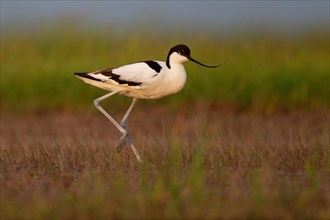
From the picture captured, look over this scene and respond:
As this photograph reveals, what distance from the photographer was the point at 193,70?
12742 millimetres

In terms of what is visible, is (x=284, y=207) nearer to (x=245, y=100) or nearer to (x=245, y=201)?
(x=245, y=201)

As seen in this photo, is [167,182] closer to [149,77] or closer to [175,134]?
[149,77]

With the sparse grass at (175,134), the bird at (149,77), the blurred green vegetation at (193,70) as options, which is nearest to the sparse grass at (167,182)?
the sparse grass at (175,134)

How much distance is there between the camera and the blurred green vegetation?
40.5 ft

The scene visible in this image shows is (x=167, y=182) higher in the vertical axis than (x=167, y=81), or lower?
lower

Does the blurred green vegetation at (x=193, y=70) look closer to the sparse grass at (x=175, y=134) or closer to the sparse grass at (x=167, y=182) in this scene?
the sparse grass at (x=175, y=134)

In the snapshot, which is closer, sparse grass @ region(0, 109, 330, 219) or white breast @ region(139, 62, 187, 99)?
sparse grass @ region(0, 109, 330, 219)

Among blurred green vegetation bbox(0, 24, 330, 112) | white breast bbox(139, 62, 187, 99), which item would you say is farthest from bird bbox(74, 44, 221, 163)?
blurred green vegetation bbox(0, 24, 330, 112)

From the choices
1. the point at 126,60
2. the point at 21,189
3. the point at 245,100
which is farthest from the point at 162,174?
the point at 126,60

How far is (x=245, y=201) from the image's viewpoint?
4668 mm

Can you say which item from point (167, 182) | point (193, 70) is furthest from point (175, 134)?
point (167, 182)

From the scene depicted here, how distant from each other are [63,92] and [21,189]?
7140 millimetres

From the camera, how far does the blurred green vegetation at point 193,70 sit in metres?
12.3

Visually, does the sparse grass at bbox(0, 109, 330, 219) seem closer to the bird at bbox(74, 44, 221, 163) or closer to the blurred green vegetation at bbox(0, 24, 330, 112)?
the bird at bbox(74, 44, 221, 163)
